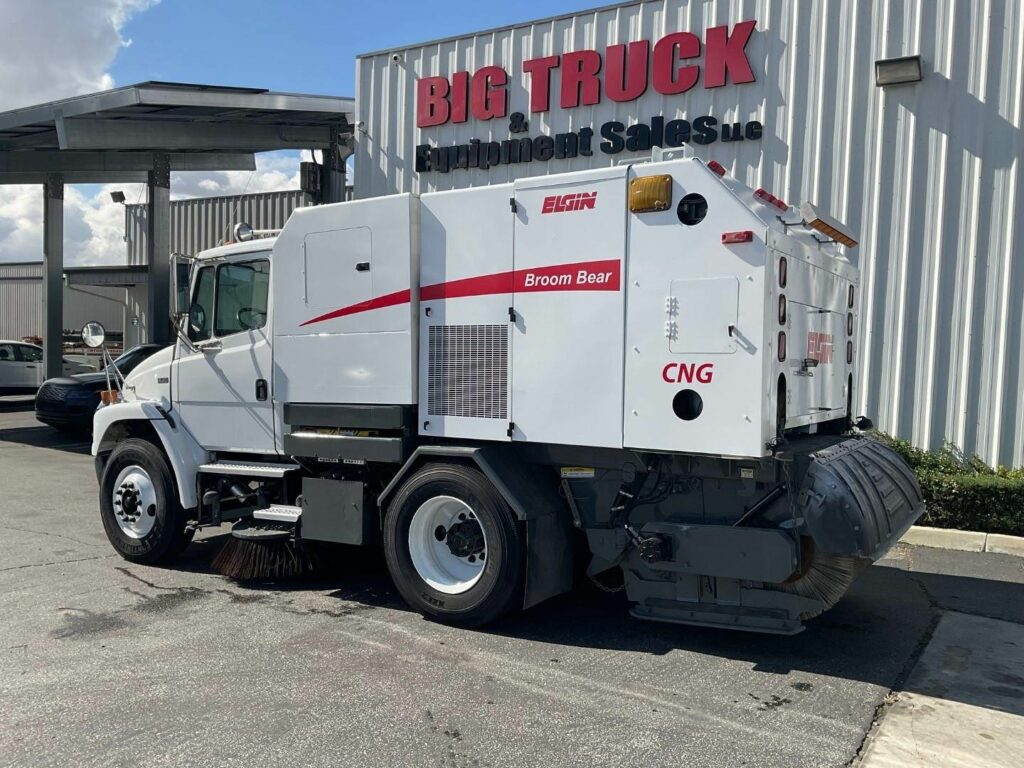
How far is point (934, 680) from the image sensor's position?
16.2 ft

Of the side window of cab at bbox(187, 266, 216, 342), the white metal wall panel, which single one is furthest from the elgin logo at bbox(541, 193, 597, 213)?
the white metal wall panel

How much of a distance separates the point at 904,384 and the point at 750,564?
5.92 meters

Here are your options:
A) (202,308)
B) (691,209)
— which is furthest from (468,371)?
(202,308)

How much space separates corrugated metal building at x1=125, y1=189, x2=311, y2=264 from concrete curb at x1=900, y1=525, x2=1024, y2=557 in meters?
15.8

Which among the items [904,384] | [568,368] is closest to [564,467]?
[568,368]

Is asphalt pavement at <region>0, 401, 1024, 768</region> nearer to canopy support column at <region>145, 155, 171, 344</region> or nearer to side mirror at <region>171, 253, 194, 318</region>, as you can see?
side mirror at <region>171, 253, 194, 318</region>

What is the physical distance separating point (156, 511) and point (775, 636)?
16.3 ft

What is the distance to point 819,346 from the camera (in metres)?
6.17

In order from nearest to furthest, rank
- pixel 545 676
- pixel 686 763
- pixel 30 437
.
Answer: pixel 686 763
pixel 545 676
pixel 30 437

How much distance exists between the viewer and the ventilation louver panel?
574 centimetres

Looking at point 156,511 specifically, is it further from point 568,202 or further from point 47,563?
point 568,202

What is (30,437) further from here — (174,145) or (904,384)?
(904,384)

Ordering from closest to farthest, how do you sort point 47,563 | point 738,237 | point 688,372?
1. point 738,237
2. point 688,372
3. point 47,563

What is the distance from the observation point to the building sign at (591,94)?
424 inches
